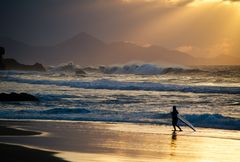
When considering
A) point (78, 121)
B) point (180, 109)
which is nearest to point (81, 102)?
point (180, 109)

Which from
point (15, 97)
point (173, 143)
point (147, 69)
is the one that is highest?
point (147, 69)

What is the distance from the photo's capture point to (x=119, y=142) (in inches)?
643

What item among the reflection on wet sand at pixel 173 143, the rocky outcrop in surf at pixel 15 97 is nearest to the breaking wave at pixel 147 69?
the rocky outcrop in surf at pixel 15 97

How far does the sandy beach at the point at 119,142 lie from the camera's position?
545 inches

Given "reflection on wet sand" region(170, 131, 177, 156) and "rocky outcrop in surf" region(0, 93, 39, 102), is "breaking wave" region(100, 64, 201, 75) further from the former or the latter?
"reflection on wet sand" region(170, 131, 177, 156)

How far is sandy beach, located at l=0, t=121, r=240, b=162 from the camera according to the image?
1384 cm

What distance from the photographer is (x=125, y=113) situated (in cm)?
2622

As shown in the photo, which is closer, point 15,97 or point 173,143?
point 173,143

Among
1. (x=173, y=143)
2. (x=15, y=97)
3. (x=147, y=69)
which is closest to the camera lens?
(x=173, y=143)

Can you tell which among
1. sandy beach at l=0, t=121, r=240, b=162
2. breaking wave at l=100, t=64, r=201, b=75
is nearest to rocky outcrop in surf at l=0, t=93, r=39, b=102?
sandy beach at l=0, t=121, r=240, b=162

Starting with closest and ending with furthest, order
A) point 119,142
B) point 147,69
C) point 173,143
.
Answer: point 119,142, point 173,143, point 147,69

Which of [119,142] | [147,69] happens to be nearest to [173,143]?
[119,142]

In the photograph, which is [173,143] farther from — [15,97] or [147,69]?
[147,69]

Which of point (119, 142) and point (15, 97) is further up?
point (15, 97)
